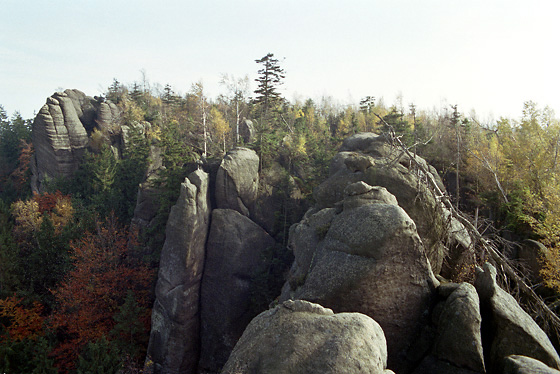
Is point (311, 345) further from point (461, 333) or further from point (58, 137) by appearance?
point (58, 137)

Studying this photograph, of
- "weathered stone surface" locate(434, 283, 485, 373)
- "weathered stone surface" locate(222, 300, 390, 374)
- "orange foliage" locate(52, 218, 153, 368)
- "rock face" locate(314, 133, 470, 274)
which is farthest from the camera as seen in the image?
"orange foliage" locate(52, 218, 153, 368)

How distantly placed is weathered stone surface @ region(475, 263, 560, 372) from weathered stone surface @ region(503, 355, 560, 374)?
595 mm

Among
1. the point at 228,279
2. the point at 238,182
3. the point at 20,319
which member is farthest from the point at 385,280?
the point at 20,319

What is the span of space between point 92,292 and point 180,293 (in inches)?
348

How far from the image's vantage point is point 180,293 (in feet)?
71.1

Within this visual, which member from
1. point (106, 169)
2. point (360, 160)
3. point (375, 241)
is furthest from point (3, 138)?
point (375, 241)

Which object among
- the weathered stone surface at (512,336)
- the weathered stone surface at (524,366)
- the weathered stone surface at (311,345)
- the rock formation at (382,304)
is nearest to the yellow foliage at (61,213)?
the rock formation at (382,304)

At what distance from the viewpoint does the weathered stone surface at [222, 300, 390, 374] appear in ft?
19.2

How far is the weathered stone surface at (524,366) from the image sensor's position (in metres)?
6.12

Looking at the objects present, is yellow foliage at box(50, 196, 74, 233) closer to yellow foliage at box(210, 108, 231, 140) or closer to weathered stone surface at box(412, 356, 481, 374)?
yellow foliage at box(210, 108, 231, 140)

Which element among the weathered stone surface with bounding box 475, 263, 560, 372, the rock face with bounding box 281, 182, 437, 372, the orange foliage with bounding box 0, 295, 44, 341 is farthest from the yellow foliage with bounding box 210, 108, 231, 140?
the weathered stone surface with bounding box 475, 263, 560, 372

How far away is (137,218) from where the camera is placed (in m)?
30.3

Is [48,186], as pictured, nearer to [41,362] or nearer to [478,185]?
[41,362]

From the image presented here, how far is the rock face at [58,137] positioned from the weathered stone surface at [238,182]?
1128 inches
